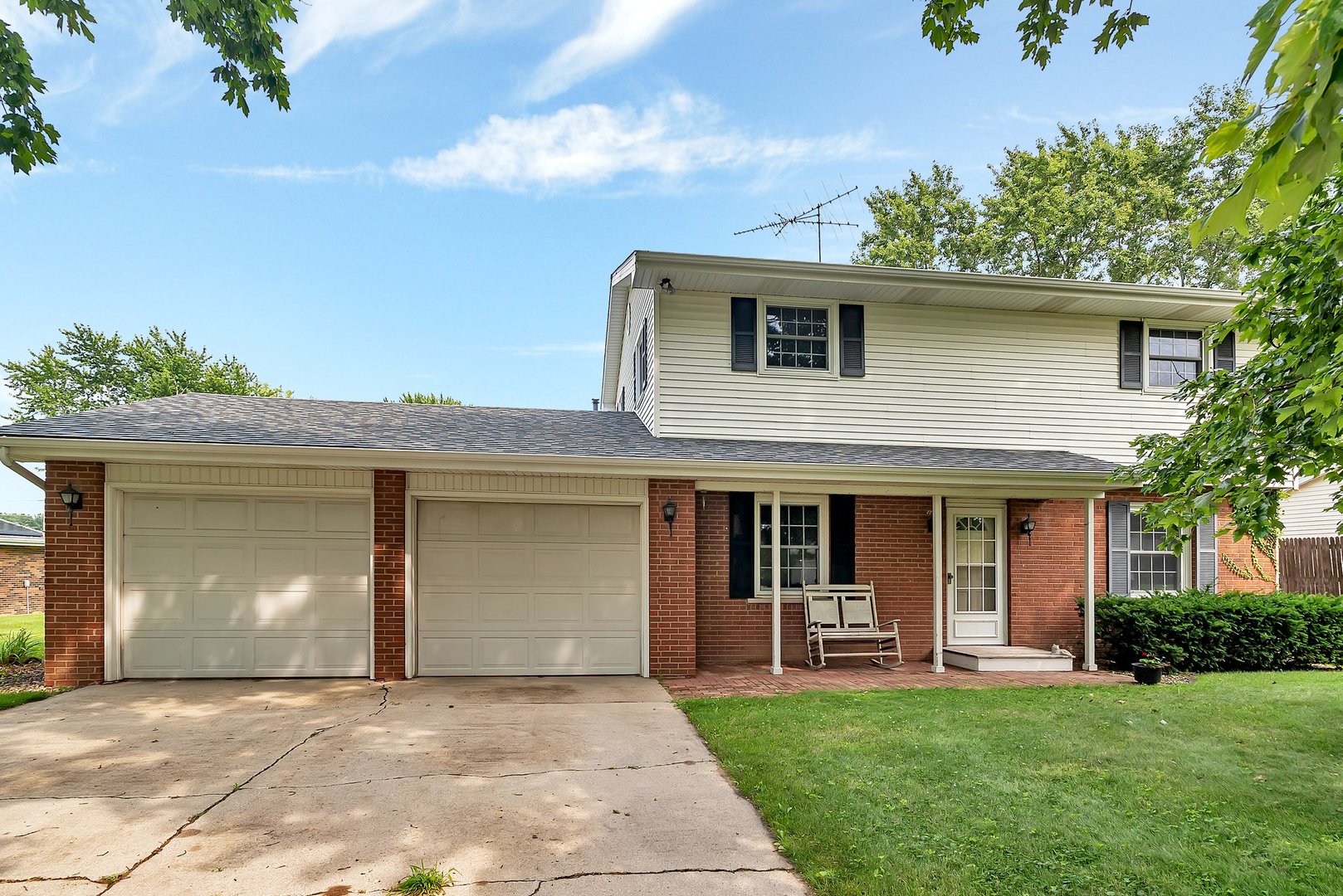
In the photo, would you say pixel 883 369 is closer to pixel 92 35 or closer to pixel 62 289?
pixel 92 35

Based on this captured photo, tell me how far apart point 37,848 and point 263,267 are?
40.3 meters

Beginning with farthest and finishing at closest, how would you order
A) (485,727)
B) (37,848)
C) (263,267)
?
(263,267) → (485,727) → (37,848)

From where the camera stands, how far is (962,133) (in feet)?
73.0

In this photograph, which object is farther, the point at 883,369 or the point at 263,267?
the point at 263,267

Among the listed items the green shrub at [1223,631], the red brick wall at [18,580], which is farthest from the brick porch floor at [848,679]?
the red brick wall at [18,580]

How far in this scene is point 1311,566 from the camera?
43.9 feet

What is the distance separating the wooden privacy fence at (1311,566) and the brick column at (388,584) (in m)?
14.7

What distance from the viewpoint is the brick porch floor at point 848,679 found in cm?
837

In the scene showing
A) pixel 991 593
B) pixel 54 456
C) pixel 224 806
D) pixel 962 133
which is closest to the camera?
pixel 224 806

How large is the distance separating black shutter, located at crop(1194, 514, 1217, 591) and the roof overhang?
325 cm

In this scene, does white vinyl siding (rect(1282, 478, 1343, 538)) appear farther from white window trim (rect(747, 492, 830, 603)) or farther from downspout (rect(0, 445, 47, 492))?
downspout (rect(0, 445, 47, 492))

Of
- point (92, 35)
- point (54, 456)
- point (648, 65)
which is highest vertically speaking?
point (648, 65)

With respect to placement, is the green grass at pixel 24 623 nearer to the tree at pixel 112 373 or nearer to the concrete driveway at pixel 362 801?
the concrete driveway at pixel 362 801

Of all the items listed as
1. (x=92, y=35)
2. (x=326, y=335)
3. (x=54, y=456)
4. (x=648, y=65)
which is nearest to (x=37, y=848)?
(x=54, y=456)
